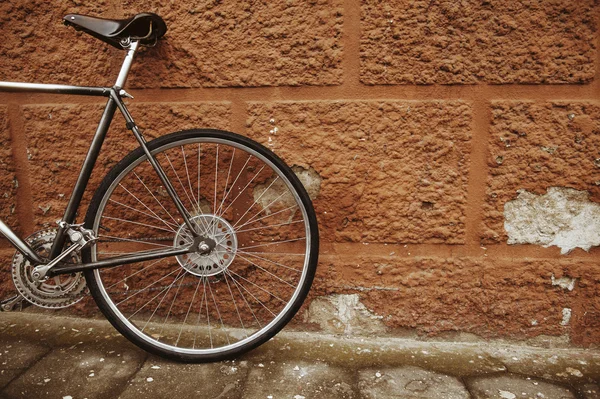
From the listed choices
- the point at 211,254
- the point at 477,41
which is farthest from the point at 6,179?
the point at 477,41

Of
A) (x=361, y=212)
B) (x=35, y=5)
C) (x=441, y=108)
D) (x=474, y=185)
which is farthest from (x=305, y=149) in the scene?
(x=35, y=5)

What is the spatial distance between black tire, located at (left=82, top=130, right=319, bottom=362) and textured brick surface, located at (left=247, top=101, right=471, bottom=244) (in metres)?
0.18

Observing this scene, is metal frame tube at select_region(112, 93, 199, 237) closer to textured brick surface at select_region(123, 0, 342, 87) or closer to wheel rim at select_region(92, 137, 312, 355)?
wheel rim at select_region(92, 137, 312, 355)

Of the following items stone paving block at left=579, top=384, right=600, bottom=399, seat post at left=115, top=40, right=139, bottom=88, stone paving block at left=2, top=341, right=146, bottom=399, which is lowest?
stone paving block at left=2, top=341, right=146, bottom=399

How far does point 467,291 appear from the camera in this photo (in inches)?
69.9

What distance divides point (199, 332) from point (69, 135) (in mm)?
1062

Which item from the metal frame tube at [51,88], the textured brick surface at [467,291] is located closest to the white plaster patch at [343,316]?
the textured brick surface at [467,291]

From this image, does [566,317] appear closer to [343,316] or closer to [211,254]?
[343,316]

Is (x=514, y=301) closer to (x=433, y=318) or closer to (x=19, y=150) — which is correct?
(x=433, y=318)

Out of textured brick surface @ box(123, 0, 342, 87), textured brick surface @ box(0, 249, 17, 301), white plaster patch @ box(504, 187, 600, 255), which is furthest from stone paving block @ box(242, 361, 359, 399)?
textured brick surface @ box(0, 249, 17, 301)

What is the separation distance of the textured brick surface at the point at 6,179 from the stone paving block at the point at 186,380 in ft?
3.21

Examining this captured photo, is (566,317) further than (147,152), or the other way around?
(566,317)

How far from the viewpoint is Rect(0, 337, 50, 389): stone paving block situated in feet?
5.03

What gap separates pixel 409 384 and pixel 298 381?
408mm
